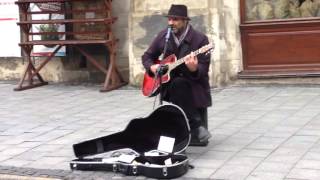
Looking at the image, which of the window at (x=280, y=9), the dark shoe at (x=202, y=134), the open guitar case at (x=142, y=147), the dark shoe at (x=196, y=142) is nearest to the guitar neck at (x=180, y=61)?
the open guitar case at (x=142, y=147)

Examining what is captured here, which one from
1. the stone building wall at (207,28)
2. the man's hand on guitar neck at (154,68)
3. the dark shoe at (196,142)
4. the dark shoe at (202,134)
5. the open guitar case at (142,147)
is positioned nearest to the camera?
the open guitar case at (142,147)

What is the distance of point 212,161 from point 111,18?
5.34 metres

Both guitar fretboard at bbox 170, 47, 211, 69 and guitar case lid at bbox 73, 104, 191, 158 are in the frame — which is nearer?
guitar case lid at bbox 73, 104, 191, 158

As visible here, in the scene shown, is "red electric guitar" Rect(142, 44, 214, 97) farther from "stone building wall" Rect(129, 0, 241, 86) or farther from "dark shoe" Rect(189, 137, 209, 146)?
"stone building wall" Rect(129, 0, 241, 86)

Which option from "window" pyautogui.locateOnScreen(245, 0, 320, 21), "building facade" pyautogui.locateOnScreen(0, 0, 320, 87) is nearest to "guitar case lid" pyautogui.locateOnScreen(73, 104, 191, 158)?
"building facade" pyautogui.locateOnScreen(0, 0, 320, 87)

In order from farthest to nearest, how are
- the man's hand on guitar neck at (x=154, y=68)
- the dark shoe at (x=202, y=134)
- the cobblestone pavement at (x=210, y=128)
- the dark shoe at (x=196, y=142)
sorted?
1. the dark shoe at (x=196, y=142)
2. the dark shoe at (x=202, y=134)
3. the man's hand on guitar neck at (x=154, y=68)
4. the cobblestone pavement at (x=210, y=128)

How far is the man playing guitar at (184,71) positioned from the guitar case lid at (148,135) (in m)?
0.41

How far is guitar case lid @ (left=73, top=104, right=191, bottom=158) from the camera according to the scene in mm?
5938

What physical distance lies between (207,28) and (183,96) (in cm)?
419

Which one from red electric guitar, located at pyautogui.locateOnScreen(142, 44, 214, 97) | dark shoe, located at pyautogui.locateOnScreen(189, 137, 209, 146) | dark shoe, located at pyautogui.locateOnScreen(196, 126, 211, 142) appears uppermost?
red electric guitar, located at pyautogui.locateOnScreen(142, 44, 214, 97)

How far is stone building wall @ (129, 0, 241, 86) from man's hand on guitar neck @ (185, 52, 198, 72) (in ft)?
14.1

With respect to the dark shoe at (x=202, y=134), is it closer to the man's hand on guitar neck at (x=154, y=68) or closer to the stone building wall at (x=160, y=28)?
the man's hand on guitar neck at (x=154, y=68)

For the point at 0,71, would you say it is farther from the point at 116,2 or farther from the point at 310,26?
the point at 310,26

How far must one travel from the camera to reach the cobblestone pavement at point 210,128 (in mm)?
5895
